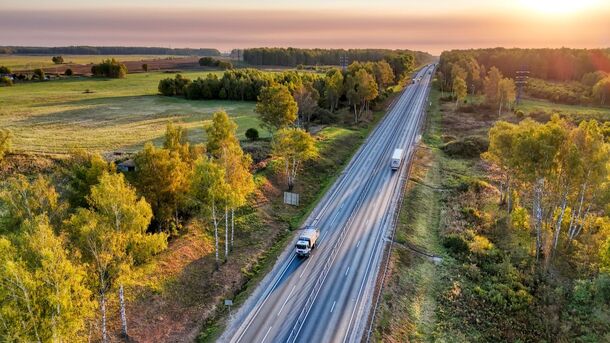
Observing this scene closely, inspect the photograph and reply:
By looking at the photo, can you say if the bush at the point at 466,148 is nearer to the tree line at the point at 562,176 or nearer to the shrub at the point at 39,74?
the tree line at the point at 562,176

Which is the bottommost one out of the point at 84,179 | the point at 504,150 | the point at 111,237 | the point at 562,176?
the point at 111,237

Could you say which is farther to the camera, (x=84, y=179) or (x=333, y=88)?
(x=333, y=88)

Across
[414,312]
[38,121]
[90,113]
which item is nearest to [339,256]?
[414,312]

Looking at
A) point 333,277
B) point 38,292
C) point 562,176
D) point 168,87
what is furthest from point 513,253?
point 168,87

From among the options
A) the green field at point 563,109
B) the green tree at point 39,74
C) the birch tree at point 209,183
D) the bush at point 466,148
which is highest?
the green tree at point 39,74

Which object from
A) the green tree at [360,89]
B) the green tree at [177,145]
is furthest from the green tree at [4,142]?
the green tree at [360,89]

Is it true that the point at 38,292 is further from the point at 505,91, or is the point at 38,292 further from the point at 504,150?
the point at 505,91

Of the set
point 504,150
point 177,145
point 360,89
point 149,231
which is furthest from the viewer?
point 360,89

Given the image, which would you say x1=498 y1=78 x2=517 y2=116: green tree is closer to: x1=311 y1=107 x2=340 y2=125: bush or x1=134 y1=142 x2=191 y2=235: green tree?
x1=311 y1=107 x2=340 y2=125: bush
